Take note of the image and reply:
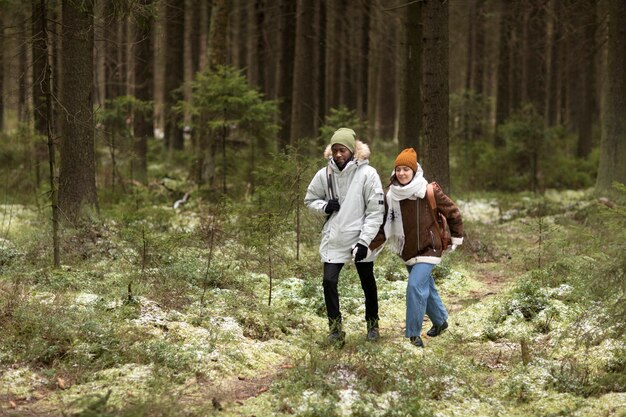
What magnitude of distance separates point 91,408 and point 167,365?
1594 millimetres

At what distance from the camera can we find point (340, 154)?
7.37m

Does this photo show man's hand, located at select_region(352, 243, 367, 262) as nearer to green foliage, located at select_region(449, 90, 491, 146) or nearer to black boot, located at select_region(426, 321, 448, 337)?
black boot, located at select_region(426, 321, 448, 337)

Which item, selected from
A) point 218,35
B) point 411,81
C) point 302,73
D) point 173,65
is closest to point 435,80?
point 411,81


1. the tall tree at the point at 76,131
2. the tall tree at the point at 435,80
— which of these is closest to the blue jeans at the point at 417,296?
the tall tree at the point at 435,80

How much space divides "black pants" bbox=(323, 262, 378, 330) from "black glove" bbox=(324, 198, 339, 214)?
0.55 meters

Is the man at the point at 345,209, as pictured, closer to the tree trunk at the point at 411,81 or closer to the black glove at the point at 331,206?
the black glove at the point at 331,206

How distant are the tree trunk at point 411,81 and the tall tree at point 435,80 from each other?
3.65 metres

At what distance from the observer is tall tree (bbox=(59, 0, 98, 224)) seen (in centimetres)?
1136

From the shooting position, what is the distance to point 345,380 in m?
6.07

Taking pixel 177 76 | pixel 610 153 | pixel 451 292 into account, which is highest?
pixel 177 76

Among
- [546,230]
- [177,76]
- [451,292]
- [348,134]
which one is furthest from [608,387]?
[177,76]

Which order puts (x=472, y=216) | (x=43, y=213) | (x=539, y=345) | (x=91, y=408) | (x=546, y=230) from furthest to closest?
(x=472, y=216) → (x=43, y=213) → (x=546, y=230) → (x=539, y=345) → (x=91, y=408)

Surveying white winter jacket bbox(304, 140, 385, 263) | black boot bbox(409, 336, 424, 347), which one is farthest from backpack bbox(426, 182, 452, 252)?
black boot bbox(409, 336, 424, 347)

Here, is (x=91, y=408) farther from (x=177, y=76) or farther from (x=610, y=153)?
(x=177, y=76)
